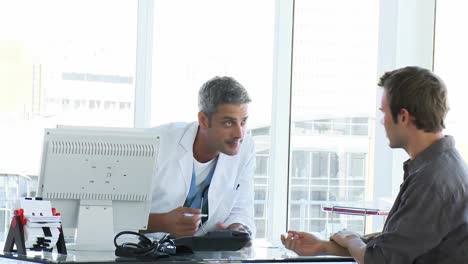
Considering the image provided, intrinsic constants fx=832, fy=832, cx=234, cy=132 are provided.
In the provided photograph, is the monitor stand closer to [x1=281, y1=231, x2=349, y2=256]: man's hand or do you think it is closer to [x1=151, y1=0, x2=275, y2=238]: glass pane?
[x1=281, y1=231, x2=349, y2=256]: man's hand

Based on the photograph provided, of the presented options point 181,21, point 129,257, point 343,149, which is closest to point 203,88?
point 129,257

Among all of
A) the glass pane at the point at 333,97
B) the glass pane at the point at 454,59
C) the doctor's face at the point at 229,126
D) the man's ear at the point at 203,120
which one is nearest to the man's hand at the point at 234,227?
the doctor's face at the point at 229,126

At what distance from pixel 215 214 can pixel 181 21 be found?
1.67 meters

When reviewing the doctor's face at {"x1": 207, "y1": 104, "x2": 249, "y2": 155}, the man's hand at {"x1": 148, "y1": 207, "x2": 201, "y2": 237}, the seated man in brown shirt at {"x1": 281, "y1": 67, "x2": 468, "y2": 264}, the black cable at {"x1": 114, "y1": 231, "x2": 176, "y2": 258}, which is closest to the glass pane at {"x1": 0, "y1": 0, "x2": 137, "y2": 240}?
the doctor's face at {"x1": 207, "y1": 104, "x2": 249, "y2": 155}

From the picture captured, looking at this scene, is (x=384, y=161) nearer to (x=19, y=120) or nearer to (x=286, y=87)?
(x=286, y=87)

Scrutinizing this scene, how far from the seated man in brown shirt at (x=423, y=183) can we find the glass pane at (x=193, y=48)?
7.62ft

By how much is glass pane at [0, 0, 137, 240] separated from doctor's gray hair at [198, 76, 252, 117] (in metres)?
1.39

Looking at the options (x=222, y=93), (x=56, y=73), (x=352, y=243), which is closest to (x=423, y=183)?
(x=352, y=243)

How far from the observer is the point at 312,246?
9.54 ft

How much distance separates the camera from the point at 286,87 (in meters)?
5.00

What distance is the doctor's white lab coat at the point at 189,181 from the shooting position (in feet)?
11.6

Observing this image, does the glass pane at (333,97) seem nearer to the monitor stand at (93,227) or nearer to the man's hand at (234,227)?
the man's hand at (234,227)

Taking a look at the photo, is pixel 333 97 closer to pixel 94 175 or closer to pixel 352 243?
pixel 352 243

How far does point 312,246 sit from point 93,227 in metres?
0.78
